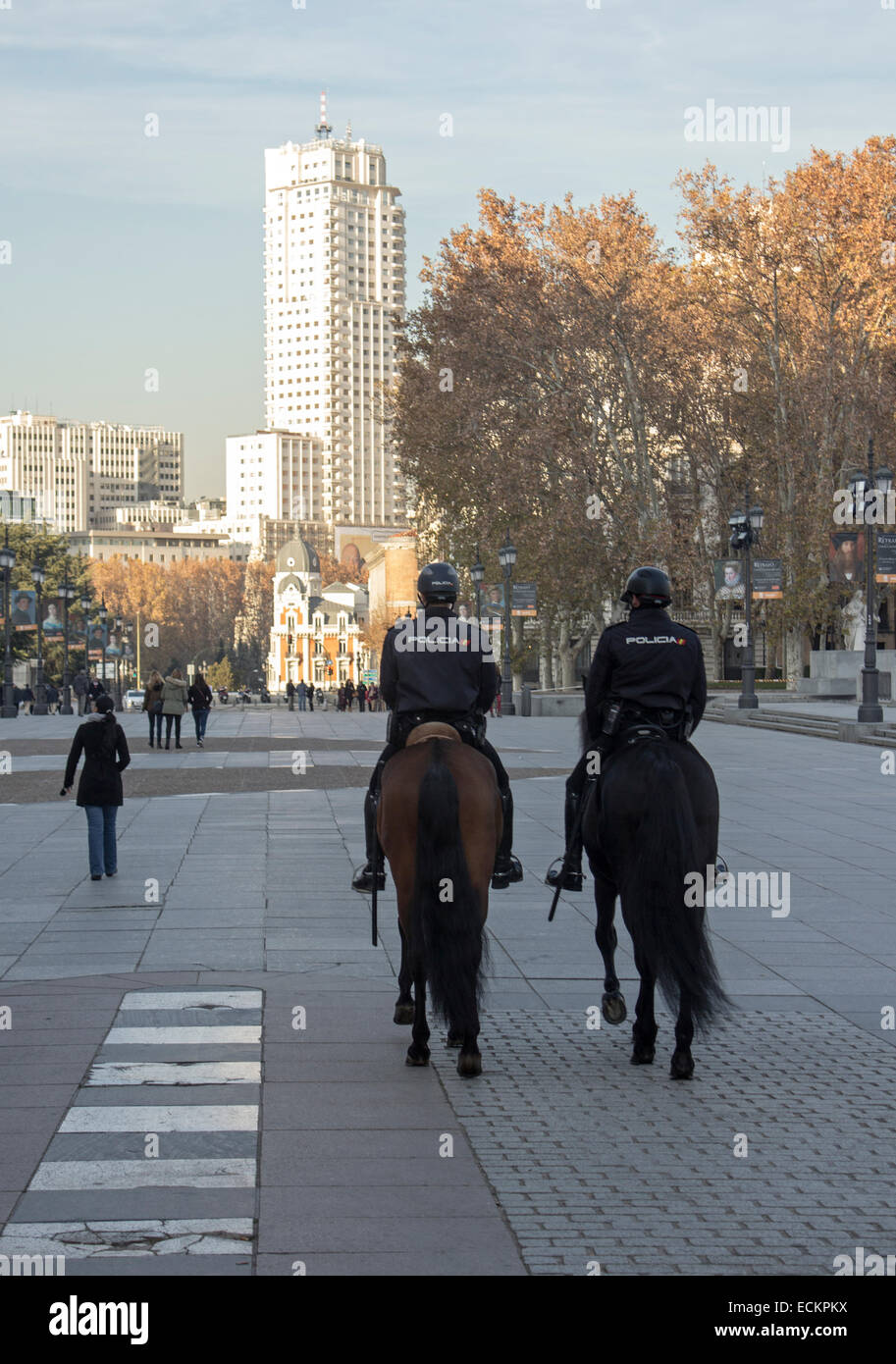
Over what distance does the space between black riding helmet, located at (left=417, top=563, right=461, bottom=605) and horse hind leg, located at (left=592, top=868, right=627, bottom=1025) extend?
1.50m

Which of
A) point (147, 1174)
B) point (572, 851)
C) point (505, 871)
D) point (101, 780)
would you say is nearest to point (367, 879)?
point (505, 871)

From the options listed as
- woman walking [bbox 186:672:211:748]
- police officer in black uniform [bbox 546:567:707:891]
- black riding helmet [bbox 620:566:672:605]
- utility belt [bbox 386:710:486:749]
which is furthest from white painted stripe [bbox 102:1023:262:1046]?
woman walking [bbox 186:672:211:748]

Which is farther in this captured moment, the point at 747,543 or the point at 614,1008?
the point at 747,543

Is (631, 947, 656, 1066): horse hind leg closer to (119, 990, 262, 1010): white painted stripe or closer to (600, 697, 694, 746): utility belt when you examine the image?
(600, 697, 694, 746): utility belt

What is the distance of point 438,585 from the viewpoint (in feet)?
25.8

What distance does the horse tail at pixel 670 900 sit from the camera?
7.13 m

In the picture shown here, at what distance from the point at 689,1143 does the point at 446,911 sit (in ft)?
4.89

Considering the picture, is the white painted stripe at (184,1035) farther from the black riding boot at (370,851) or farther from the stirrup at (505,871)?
the stirrup at (505,871)

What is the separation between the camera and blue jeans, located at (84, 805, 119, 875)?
13.4 meters

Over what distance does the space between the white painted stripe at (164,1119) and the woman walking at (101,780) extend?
6903 millimetres

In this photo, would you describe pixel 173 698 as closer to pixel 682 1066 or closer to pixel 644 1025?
pixel 644 1025

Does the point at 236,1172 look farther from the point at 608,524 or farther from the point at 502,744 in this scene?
the point at 608,524

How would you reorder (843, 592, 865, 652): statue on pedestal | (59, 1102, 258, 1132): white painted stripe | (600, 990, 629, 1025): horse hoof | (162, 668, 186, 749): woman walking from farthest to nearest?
(843, 592, 865, 652): statue on pedestal
(162, 668, 186, 749): woman walking
(600, 990, 629, 1025): horse hoof
(59, 1102, 258, 1132): white painted stripe

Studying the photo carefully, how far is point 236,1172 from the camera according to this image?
18.5 ft
